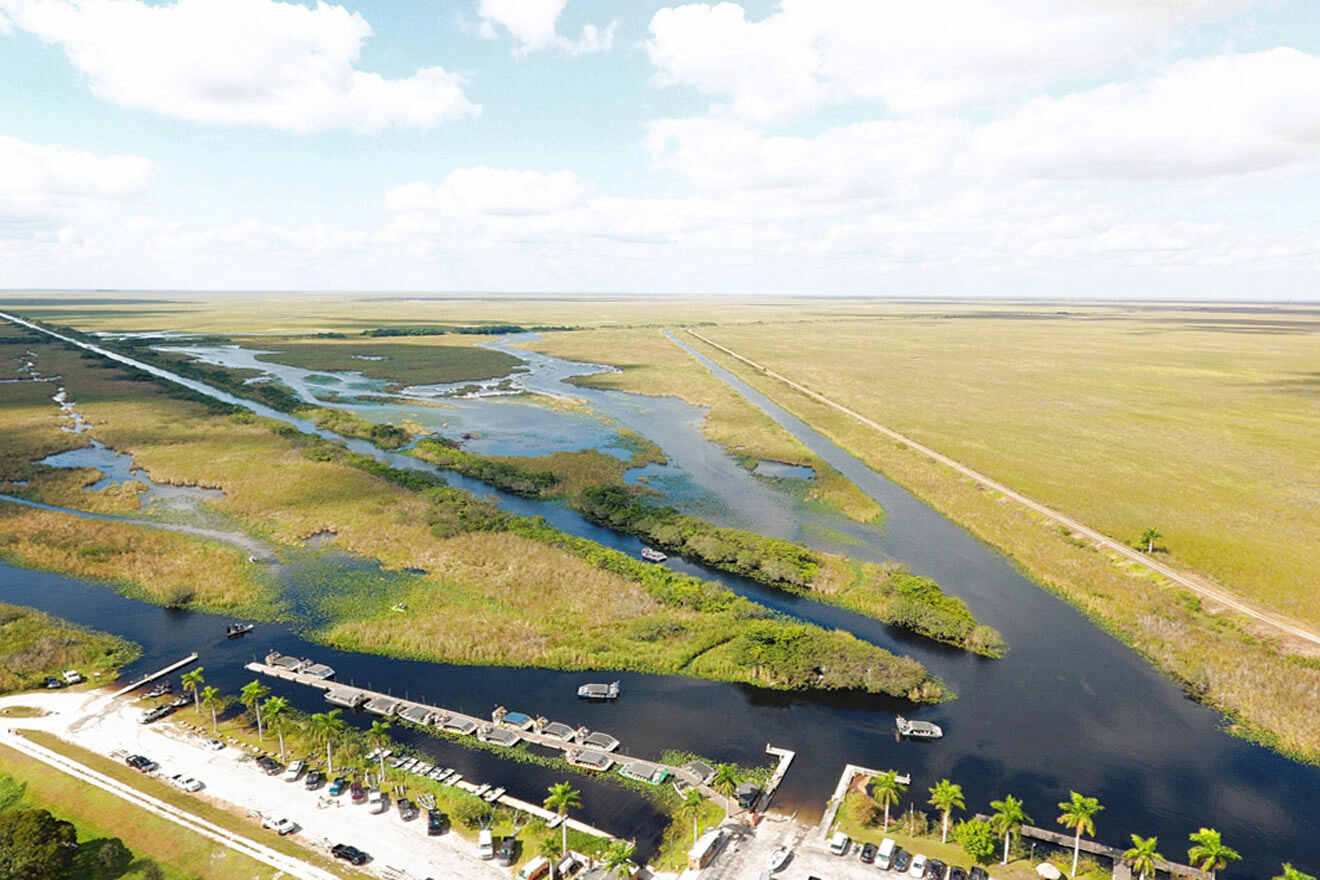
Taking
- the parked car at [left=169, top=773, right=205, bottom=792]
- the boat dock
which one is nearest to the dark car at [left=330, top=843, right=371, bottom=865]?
the boat dock

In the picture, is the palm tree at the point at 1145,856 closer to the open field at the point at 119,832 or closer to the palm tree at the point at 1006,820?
the palm tree at the point at 1006,820

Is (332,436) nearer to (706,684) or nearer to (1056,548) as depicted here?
(706,684)

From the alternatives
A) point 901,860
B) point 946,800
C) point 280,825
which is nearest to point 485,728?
point 280,825

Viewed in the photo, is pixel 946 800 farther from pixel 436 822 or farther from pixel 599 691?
pixel 436 822

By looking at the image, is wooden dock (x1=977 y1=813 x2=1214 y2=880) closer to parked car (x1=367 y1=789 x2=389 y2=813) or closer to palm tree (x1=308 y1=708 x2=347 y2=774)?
parked car (x1=367 y1=789 x2=389 y2=813)

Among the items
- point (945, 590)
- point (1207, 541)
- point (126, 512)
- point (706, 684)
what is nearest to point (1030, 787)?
point (706, 684)

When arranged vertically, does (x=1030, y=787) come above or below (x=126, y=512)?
below
